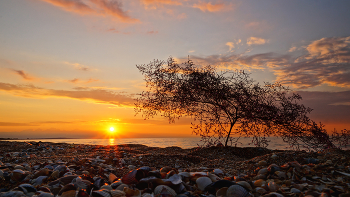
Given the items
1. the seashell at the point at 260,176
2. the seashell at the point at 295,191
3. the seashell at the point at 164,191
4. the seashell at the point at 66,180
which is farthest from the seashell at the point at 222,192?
the seashell at the point at 66,180

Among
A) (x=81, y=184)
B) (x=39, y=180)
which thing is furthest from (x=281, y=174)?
(x=39, y=180)

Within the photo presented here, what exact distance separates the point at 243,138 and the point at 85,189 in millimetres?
5839

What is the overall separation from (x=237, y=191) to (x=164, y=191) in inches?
33.8

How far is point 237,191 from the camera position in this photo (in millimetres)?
2453

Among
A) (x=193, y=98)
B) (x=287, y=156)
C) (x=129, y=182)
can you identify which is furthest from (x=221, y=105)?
(x=129, y=182)

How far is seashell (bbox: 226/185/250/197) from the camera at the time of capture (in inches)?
95.7

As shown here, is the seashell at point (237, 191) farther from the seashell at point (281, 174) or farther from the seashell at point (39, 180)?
the seashell at point (39, 180)

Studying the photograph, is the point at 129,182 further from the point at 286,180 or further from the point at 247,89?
the point at 247,89

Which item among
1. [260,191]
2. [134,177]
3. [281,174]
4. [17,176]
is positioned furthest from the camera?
[17,176]

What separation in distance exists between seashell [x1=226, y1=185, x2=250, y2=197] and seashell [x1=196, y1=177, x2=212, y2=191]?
323 millimetres

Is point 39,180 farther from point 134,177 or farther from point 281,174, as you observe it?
point 281,174

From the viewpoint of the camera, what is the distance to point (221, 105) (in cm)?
730

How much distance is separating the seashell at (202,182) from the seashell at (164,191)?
1.37 ft

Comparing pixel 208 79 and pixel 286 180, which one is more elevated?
pixel 208 79
